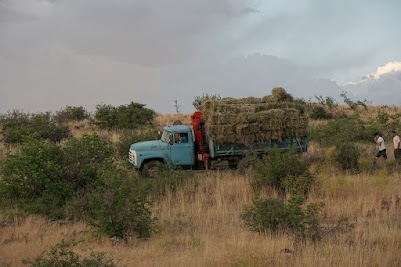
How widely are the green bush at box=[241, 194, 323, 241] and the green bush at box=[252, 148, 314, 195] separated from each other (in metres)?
3.43

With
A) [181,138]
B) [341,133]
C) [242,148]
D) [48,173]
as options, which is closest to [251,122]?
[242,148]

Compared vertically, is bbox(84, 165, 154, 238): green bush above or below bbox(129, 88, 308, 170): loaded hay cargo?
below

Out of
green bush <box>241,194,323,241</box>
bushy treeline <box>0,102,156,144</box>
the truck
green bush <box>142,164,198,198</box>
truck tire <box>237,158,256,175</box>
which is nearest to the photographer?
green bush <box>241,194,323,241</box>

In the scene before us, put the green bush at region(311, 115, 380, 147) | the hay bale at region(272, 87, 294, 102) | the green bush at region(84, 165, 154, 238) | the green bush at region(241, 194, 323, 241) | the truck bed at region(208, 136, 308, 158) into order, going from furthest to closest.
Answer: the green bush at region(311, 115, 380, 147), the hay bale at region(272, 87, 294, 102), the truck bed at region(208, 136, 308, 158), the green bush at region(84, 165, 154, 238), the green bush at region(241, 194, 323, 241)

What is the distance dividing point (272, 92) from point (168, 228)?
36.8 ft

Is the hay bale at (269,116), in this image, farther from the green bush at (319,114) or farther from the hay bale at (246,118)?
the green bush at (319,114)

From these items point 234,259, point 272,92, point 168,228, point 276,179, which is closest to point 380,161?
point 272,92

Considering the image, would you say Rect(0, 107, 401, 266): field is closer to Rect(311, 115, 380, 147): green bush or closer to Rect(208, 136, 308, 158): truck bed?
Rect(208, 136, 308, 158): truck bed

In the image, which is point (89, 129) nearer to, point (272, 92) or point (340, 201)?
point (272, 92)

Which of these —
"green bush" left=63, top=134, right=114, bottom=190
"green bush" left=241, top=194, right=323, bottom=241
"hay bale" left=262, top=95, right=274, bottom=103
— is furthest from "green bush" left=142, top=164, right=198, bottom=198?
"hay bale" left=262, top=95, right=274, bottom=103

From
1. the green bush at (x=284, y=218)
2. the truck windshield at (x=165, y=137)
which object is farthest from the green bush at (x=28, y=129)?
the green bush at (x=284, y=218)

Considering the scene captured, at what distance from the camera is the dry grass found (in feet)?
22.4

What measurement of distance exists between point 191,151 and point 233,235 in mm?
8331

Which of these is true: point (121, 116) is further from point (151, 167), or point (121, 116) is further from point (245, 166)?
point (245, 166)
